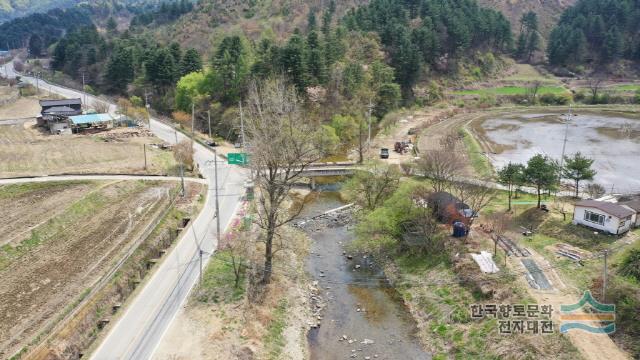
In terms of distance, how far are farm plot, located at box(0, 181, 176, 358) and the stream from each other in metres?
13.5

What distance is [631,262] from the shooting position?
26.0m

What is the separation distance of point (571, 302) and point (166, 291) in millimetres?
22194

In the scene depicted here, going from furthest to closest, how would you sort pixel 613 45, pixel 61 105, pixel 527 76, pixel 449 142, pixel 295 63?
pixel 527 76 < pixel 613 45 < pixel 61 105 < pixel 295 63 < pixel 449 142

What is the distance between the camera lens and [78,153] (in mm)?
51906

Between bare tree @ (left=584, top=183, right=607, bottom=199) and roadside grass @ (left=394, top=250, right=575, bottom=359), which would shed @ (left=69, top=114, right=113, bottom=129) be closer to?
roadside grass @ (left=394, top=250, right=575, bottom=359)

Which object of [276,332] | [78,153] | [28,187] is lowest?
[276,332]

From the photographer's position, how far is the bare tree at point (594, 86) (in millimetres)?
91312

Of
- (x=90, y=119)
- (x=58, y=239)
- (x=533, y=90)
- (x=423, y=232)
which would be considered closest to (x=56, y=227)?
(x=58, y=239)

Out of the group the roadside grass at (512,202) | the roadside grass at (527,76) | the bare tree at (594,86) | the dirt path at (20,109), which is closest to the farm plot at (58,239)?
the roadside grass at (512,202)

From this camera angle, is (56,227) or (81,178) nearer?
(56,227)

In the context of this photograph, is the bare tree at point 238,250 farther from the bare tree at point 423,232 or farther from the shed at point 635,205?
the shed at point 635,205

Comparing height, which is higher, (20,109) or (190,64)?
(190,64)

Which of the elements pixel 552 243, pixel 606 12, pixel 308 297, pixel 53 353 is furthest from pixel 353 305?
pixel 606 12

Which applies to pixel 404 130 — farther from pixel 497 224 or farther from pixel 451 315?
pixel 451 315
